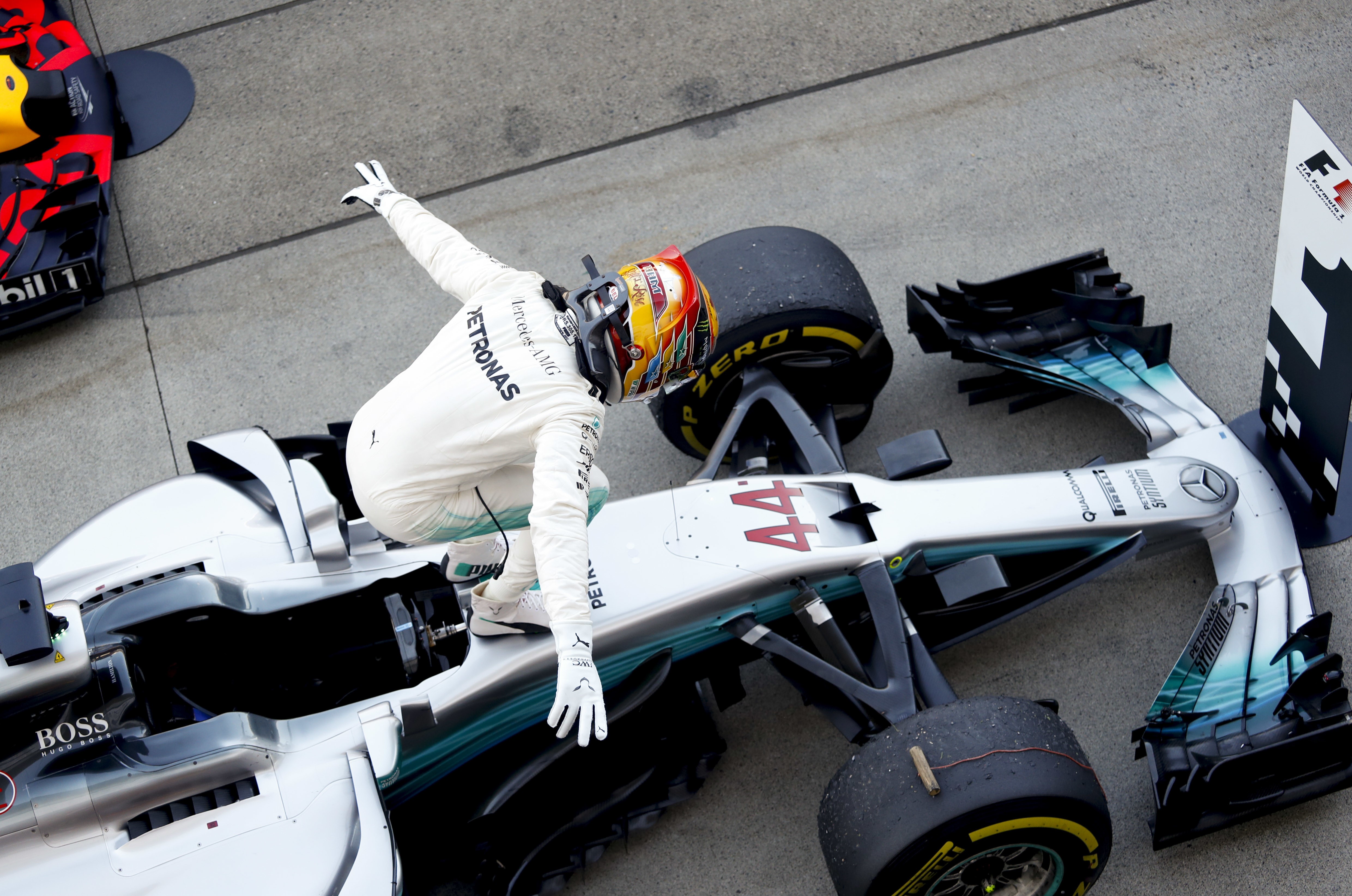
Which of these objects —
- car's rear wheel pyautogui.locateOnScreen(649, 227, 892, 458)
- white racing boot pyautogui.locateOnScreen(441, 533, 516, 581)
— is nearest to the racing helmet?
white racing boot pyautogui.locateOnScreen(441, 533, 516, 581)

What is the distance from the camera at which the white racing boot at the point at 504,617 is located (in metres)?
3.21

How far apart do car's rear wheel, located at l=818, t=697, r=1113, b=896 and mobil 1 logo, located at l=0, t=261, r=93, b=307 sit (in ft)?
13.6

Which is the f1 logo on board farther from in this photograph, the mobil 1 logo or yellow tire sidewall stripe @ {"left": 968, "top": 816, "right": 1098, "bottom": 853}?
the mobil 1 logo

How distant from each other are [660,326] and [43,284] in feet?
11.8

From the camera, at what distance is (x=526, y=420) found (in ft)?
9.32

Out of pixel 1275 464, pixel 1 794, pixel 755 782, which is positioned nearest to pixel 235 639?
pixel 1 794

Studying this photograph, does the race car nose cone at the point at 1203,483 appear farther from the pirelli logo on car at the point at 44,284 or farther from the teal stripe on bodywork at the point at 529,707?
the pirelli logo on car at the point at 44,284

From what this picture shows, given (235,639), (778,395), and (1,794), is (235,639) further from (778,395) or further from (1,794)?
(778,395)

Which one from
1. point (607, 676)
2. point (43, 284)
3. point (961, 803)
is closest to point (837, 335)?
point (607, 676)

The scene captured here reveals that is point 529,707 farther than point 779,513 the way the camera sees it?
No

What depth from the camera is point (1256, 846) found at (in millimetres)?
3531

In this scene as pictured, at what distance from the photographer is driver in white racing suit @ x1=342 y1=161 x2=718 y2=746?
266cm

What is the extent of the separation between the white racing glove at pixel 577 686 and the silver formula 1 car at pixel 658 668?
2.15 ft

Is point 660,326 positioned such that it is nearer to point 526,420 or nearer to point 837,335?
point 526,420
